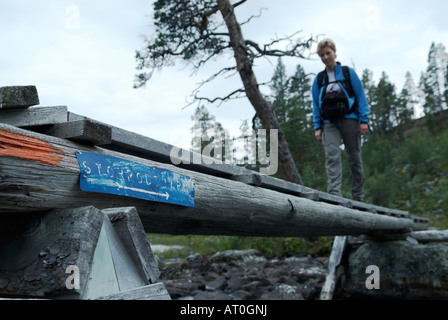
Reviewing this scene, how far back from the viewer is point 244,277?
8016 millimetres

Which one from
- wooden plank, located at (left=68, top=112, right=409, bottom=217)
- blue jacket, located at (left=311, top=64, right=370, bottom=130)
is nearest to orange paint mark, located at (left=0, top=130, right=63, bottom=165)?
wooden plank, located at (left=68, top=112, right=409, bottom=217)

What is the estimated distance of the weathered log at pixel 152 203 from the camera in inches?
61.1

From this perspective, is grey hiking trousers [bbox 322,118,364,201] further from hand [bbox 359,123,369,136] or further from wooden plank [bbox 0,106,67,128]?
wooden plank [bbox 0,106,67,128]

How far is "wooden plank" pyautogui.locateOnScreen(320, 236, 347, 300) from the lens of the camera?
6.50 metres

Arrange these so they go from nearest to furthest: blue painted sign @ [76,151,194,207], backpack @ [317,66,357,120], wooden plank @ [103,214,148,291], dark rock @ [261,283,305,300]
A: wooden plank @ [103,214,148,291] < blue painted sign @ [76,151,194,207] < backpack @ [317,66,357,120] < dark rock @ [261,283,305,300]

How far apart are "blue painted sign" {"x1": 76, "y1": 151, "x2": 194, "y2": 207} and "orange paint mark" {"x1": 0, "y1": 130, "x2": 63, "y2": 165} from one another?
0.12 meters

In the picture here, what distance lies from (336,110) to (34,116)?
166 inches

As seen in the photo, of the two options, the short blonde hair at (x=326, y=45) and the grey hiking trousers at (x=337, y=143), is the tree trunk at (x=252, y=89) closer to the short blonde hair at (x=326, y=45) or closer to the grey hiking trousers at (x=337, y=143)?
the grey hiking trousers at (x=337, y=143)

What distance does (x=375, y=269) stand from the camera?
262 inches

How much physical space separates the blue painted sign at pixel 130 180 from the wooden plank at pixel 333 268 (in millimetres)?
4911

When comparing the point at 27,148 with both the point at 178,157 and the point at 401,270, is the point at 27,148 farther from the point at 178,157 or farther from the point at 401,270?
the point at 401,270

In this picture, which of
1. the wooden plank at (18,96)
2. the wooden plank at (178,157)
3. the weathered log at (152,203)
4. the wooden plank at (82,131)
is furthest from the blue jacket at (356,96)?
the wooden plank at (18,96)

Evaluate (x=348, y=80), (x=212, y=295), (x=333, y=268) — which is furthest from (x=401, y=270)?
(x=348, y=80)
